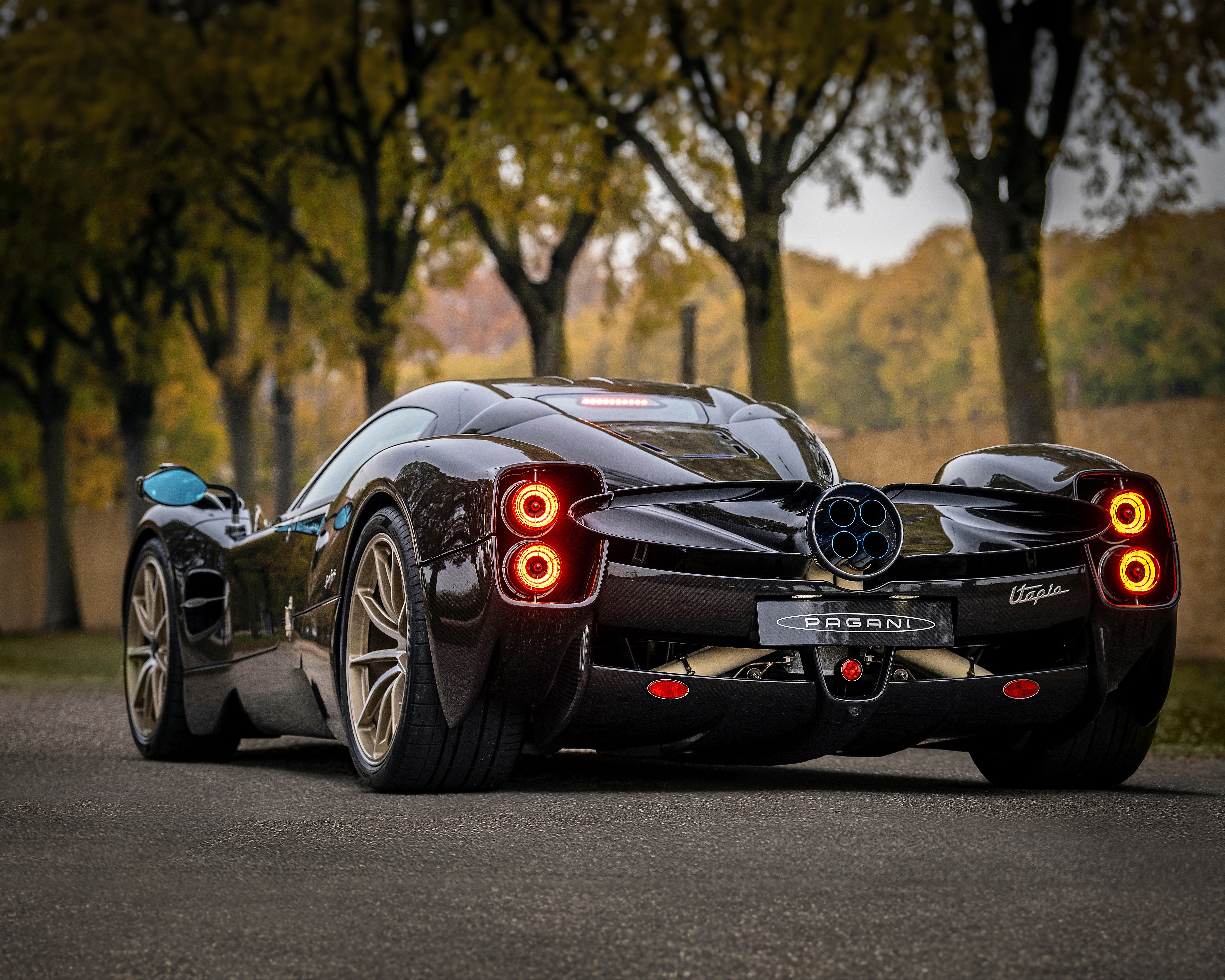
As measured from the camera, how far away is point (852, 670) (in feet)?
15.6

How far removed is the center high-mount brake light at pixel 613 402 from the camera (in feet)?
18.5

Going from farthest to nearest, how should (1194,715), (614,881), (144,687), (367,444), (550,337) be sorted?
(550,337)
(1194,715)
(144,687)
(367,444)
(614,881)

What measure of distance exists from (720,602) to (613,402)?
4.16 ft

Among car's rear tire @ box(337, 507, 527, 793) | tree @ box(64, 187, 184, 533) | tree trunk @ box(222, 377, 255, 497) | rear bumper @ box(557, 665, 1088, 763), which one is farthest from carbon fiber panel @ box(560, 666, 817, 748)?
tree trunk @ box(222, 377, 255, 497)

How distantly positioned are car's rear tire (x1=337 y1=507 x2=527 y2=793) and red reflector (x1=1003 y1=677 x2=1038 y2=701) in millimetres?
Result: 1410

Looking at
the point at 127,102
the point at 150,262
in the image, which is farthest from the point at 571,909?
the point at 150,262

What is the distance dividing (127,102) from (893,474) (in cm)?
1050

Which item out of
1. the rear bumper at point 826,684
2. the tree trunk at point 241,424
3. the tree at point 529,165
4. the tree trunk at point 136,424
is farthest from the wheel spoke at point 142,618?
the tree trunk at point 136,424

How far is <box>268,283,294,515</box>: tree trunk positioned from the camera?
2398cm

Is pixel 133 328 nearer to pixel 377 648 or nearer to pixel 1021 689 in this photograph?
pixel 377 648

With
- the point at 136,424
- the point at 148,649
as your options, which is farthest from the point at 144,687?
the point at 136,424

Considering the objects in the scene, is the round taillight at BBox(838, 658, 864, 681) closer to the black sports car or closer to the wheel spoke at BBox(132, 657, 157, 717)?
the black sports car

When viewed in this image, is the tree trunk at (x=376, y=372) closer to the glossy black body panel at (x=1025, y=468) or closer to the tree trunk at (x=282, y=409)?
the tree trunk at (x=282, y=409)

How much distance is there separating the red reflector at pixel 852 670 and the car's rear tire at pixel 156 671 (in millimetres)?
3065
